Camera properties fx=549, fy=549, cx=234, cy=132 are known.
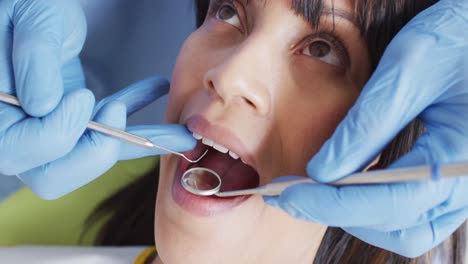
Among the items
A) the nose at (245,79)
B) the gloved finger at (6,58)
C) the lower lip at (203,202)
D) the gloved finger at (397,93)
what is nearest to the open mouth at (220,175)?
the lower lip at (203,202)

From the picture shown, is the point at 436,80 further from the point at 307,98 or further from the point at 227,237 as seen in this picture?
the point at 227,237

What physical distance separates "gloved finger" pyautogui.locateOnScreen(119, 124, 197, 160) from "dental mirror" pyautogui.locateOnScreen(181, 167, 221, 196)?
3.1 inches

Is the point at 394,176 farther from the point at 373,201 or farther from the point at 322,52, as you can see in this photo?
the point at 322,52

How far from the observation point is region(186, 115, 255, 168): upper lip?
105 centimetres

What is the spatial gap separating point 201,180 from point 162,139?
172 millimetres

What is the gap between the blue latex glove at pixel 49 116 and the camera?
935 millimetres

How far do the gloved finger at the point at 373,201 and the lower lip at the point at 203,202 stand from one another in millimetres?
180

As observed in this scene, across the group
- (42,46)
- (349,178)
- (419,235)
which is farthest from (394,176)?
(42,46)

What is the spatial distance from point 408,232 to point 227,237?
1.15ft

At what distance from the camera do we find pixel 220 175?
1238 millimetres

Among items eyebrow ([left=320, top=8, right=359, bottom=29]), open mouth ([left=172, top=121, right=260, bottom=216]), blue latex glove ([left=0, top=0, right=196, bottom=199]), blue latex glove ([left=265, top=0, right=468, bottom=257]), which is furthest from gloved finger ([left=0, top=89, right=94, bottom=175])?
eyebrow ([left=320, top=8, right=359, bottom=29])

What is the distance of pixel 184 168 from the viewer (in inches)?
47.1

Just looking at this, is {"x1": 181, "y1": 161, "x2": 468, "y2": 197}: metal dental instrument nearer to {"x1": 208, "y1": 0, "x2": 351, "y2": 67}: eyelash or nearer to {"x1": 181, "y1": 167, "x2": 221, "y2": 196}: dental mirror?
{"x1": 181, "y1": 167, "x2": 221, "y2": 196}: dental mirror

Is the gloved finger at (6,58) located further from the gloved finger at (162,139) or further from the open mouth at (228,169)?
the open mouth at (228,169)
